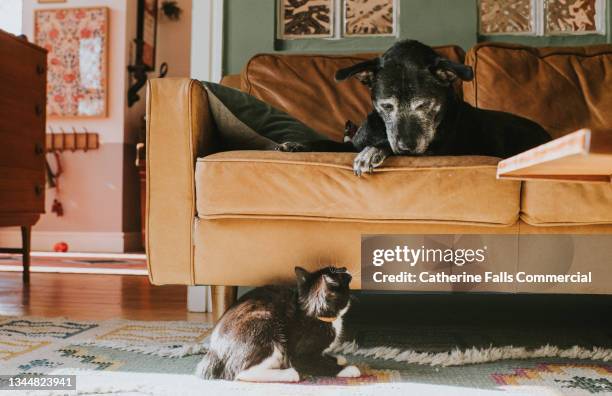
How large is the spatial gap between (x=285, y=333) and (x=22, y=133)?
2.19 metres

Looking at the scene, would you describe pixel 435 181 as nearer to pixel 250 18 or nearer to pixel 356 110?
pixel 356 110

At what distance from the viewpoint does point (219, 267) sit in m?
1.43

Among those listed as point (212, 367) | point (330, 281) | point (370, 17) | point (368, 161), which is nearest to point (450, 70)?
point (368, 161)

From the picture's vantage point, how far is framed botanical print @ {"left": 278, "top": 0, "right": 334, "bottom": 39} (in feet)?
8.35

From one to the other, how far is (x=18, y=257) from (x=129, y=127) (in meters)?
1.50

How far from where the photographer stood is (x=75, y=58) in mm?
5020

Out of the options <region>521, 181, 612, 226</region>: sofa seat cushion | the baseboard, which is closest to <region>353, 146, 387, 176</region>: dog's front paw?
<region>521, 181, 612, 226</region>: sofa seat cushion

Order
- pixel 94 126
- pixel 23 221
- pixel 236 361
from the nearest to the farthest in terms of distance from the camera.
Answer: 1. pixel 236 361
2. pixel 23 221
3. pixel 94 126

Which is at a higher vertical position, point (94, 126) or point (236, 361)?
point (94, 126)

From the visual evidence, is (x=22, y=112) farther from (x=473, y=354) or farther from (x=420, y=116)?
(x=473, y=354)

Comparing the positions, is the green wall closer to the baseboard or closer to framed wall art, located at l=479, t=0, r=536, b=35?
framed wall art, located at l=479, t=0, r=536, b=35

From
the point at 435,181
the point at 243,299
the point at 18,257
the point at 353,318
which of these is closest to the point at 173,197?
the point at 243,299

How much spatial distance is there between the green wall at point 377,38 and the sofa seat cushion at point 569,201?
1.26 m

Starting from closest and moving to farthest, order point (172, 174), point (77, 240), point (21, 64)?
point (172, 174)
point (21, 64)
point (77, 240)
